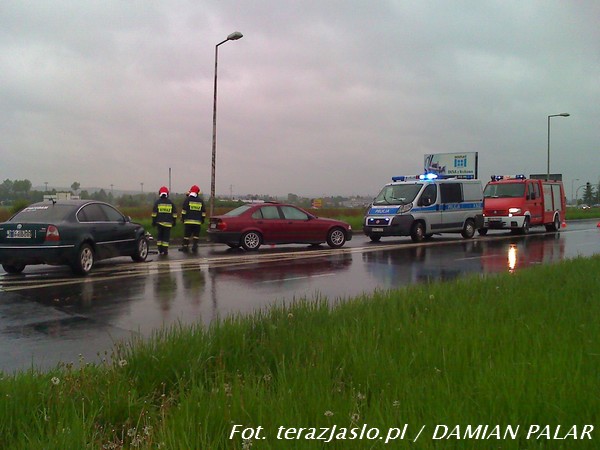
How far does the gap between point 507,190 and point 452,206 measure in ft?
16.2

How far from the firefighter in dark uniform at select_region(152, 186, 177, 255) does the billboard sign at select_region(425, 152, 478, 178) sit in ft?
75.3

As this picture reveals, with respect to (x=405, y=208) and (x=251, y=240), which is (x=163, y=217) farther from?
(x=405, y=208)

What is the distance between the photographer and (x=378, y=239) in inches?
878

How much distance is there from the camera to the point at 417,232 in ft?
68.6

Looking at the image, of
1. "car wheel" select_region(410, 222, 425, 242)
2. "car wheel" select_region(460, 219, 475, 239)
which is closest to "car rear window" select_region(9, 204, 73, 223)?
"car wheel" select_region(410, 222, 425, 242)

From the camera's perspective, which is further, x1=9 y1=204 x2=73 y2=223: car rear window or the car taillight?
x1=9 y1=204 x2=73 y2=223: car rear window

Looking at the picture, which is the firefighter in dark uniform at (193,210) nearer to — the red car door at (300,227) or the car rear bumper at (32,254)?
the red car door at (300,227)

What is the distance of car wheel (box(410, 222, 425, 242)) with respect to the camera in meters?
20.8

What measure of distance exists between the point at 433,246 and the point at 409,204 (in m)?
1.90

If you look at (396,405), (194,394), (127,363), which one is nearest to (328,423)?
(396,405)

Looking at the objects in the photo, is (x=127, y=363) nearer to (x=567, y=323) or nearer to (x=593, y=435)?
(x=593, y=435)

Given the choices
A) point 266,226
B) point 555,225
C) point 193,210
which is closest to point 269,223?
point 266,226

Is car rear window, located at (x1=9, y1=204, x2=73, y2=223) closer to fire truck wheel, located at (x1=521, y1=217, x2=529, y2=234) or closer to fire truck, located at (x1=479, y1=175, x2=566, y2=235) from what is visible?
fire truck, located at (x1=479, y1=175, x2=566, y2=235)

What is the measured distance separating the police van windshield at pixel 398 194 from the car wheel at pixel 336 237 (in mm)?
2875
